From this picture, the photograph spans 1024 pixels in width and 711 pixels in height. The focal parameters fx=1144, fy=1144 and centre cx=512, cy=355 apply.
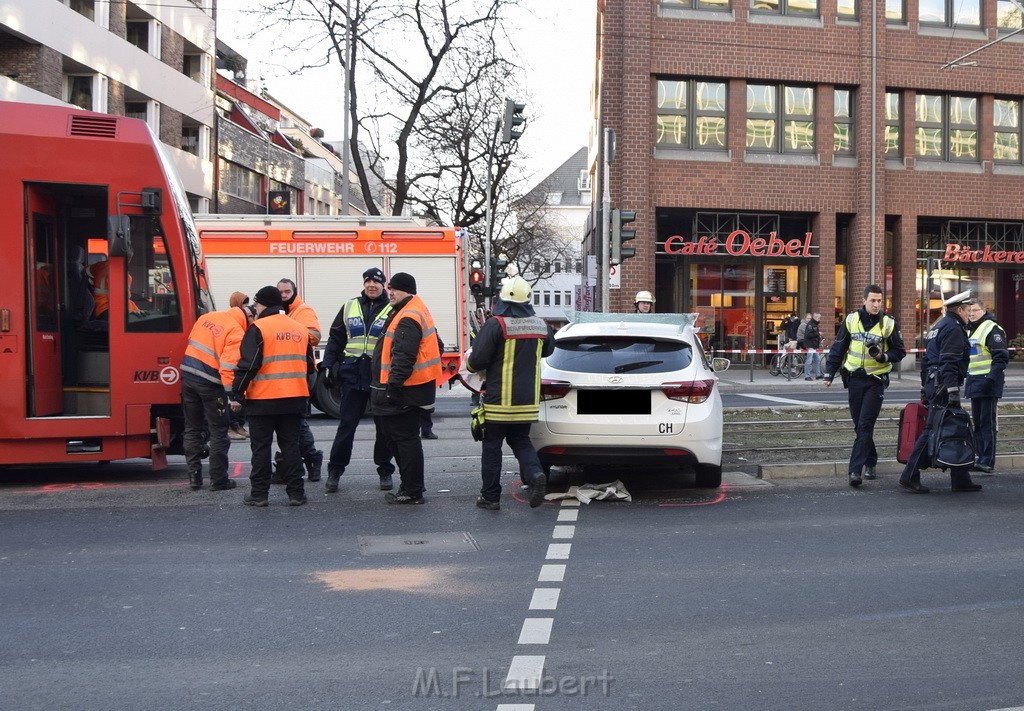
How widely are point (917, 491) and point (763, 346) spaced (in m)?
21.3

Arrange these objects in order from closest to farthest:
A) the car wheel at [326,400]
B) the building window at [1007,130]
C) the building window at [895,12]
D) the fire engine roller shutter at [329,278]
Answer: the car wheel at [326,400]
the fire engine roller shutter at [329,278]
the building window at [895,12]
the building window at [1007,130]

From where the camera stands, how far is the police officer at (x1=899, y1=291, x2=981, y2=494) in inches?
373

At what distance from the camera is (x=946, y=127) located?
3033 centimetres

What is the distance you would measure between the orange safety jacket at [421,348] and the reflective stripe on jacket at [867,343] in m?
3.69

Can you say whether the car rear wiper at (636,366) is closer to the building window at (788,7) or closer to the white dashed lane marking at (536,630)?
the white dashed lane marking at (536,630)

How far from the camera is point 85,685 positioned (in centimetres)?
468

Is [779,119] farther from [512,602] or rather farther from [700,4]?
[512,602]

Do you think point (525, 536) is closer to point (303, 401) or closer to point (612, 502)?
point (612, 502)

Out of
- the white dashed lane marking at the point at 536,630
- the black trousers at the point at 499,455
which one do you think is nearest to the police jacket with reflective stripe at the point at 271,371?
the black trousers at the point at 499,455

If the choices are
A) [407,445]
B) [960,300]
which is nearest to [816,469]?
[960,300]

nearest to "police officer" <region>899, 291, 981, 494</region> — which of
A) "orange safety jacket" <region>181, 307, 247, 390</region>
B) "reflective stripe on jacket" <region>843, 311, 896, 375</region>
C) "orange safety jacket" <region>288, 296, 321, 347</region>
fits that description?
"reflective stripe on jacket" <region>843, 311, 896, 375</region>

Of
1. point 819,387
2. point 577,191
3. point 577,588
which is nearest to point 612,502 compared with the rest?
point 577,588

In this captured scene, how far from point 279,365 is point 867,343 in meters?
4.95

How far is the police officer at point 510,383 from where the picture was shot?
8703 millimetres
